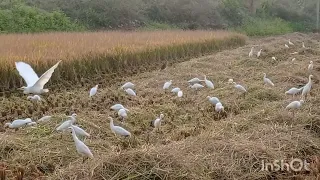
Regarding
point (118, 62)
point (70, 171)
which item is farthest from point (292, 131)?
point (118, 62)

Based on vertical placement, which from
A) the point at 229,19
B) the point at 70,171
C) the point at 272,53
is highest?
the point at 70,171

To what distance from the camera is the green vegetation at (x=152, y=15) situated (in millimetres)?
19516

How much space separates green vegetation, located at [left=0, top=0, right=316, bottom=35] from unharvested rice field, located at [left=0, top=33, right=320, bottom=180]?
10841 mm

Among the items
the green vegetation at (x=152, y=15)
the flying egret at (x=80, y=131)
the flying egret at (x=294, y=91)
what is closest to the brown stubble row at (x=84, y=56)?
the flying egret at (x=80, y=131)

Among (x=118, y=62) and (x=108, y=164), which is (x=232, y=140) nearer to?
(x=108, y=164)

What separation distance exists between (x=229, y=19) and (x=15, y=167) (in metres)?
29.0

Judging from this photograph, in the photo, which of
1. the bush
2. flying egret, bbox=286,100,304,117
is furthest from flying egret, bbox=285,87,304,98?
the bush

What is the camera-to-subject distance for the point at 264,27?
103 feet

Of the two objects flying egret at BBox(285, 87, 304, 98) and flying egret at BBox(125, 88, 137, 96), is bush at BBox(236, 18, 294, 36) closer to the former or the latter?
flying egret at BBox(285, 87, 304, 98)

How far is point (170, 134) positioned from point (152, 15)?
22.8m

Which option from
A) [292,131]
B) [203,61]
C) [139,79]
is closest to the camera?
[292,131]

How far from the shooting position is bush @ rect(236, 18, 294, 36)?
2992 cm

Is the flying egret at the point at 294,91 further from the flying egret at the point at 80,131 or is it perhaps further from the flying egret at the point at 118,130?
the flying egret at the point at 80,131

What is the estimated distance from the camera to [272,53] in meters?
14.9
